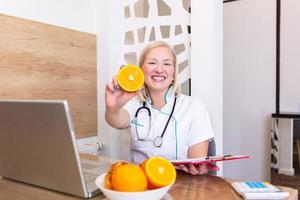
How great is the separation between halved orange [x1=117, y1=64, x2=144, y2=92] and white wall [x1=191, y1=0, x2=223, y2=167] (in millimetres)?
903

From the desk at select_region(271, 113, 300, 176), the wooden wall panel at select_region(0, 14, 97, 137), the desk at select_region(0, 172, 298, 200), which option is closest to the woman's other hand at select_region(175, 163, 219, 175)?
the desk at select_region(0, 172, 298, 200)

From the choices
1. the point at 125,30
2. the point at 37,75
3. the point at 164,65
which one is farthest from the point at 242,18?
the point at 37,75

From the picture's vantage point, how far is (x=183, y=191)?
0.82 meters

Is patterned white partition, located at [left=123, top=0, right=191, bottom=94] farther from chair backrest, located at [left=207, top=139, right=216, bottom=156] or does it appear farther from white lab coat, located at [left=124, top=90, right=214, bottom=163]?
chair backrest, located at [left=207, top=139, right=216, bottom=156]

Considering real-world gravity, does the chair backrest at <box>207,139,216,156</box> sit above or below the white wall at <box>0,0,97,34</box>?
below

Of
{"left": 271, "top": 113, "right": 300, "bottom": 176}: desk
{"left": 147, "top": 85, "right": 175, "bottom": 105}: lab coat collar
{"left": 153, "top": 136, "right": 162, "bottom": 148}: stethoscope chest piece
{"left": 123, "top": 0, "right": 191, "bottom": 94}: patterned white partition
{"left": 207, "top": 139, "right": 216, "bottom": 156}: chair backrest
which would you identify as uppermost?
{"left": 123, "top": 0, "right": 191, "bottom": 94}: patterned white partition

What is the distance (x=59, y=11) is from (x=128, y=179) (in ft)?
4.86

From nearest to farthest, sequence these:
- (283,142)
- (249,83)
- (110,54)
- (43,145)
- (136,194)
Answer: (136,194) → (43,145) → (110,54) → (283,142) → (249,83)

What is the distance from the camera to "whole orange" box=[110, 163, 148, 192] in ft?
2.12

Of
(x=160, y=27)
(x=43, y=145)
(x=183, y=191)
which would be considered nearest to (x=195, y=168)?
(x=183, y=191)

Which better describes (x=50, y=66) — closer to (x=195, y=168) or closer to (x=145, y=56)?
(x=145, y=56)

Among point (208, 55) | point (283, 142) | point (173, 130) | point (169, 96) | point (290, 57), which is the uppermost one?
point (290, 57)

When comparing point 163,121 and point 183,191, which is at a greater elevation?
point 163,121

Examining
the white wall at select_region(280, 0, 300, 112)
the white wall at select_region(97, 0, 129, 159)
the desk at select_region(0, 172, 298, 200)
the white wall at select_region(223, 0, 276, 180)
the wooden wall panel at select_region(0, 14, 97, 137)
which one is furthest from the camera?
the white wall at select_region(223, 0, 276, 180)
